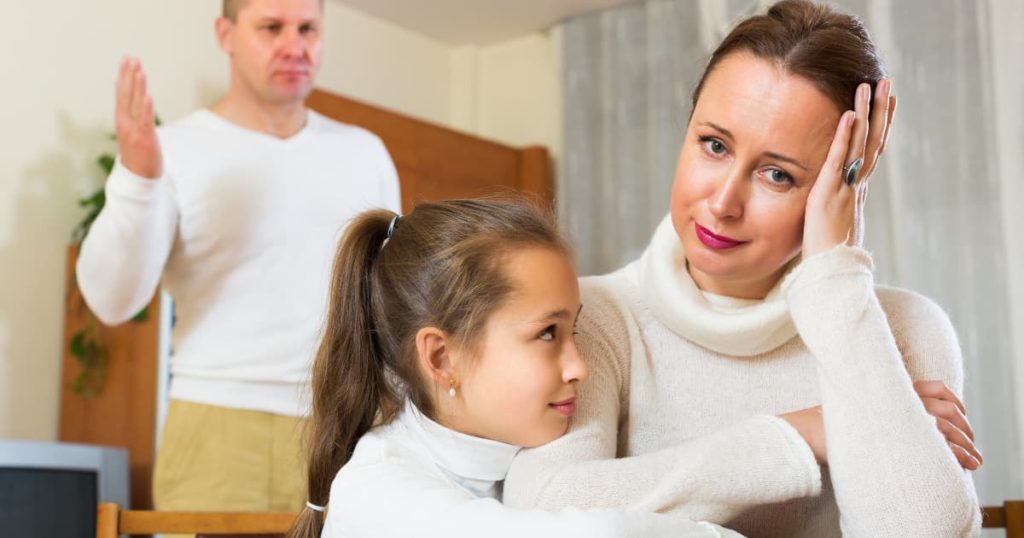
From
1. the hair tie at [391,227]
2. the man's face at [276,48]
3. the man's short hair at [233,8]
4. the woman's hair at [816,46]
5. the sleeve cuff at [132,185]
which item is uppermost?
the man's short hair at [233,8]

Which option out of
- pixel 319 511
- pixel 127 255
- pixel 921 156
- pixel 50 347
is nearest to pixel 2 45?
pixel 50 347

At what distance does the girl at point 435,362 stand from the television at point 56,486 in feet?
5.32

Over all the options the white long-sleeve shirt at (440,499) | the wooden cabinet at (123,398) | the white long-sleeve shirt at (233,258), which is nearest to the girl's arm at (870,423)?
the white long-sleeve shirt at (440,499)

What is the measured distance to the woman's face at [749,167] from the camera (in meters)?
1.20

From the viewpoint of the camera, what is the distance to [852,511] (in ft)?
3.60

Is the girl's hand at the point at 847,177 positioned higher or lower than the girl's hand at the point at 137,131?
lower

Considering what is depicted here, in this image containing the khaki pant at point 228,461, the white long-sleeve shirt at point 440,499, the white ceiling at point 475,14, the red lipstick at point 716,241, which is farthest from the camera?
the white ceiling at point 475,14

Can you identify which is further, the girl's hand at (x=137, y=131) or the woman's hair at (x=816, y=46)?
the girl's hand at (x=137, y=131)

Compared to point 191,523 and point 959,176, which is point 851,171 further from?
point 959,176

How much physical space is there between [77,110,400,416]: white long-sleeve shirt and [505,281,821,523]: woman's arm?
44.1 inches

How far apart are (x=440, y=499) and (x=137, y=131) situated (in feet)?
4.03

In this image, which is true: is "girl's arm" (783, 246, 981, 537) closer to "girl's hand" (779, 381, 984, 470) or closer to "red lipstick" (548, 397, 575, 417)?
"girl's hand" (779, 381, 984, 470)

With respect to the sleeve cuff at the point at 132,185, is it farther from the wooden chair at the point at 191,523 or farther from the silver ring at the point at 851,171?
the silver ring at the point at 851,171

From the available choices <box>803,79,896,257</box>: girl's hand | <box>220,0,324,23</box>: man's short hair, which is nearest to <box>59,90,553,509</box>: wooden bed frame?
<box>220,0,324,23</box>: man's short hair
